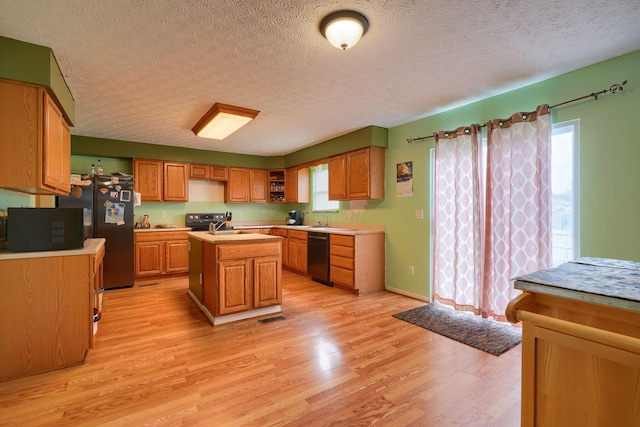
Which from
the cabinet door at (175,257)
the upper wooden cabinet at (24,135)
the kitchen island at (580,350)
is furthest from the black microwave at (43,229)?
the kitchen island at (580,350)

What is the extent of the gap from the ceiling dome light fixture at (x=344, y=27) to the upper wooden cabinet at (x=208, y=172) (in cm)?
452

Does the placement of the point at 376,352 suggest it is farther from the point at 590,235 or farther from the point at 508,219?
the point at 590,235

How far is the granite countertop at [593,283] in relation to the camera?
0.93m

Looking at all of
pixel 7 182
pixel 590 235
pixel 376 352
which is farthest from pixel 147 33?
pixel 590 235

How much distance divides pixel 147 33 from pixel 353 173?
10.3ft

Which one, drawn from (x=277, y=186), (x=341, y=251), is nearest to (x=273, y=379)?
(x=341, y=251)

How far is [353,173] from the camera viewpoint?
4.57m

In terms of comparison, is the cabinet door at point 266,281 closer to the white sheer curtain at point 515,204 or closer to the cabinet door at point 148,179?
the white sheer curtain at point 515,204

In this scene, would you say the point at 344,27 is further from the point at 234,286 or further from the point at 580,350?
the point at 234,286

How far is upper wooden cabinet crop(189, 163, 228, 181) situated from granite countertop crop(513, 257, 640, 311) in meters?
5.69

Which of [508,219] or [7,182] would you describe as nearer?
[7,182]

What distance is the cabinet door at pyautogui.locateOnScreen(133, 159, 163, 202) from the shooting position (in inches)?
203

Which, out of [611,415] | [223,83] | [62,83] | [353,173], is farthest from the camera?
[353,173]

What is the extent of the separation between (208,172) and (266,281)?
3452 millimetres
